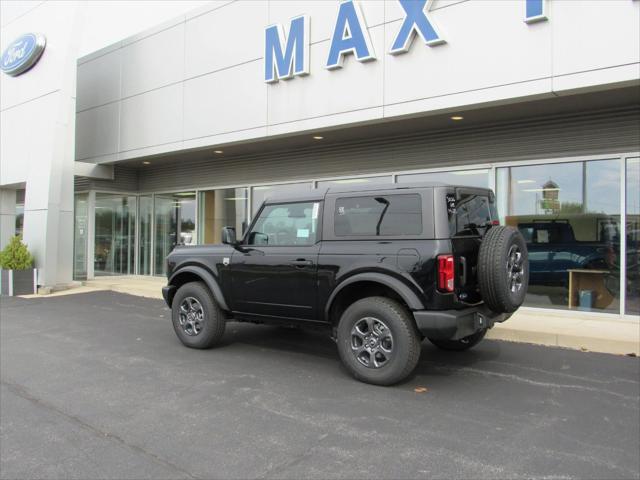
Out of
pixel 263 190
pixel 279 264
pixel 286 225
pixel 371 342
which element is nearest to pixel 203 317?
pixel 279 264

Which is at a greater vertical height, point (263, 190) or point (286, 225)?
point (263, 190)

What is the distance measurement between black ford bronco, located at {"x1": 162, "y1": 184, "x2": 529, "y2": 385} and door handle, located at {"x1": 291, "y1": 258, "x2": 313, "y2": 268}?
2cm

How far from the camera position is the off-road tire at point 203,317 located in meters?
6.39

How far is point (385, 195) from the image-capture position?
5281mm

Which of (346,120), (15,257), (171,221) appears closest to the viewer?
(346,120)

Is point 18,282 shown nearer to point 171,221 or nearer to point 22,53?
point 171,221

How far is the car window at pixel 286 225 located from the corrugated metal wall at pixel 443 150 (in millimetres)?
4701

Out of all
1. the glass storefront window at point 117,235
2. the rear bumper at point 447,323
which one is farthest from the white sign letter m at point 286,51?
the glass storefront window at point 117,235

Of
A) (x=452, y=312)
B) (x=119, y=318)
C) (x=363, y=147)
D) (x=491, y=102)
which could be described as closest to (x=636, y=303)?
(x=491, y=102)

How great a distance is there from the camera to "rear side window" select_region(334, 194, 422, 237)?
502 centimetres

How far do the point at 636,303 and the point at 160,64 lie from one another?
38.0 ft

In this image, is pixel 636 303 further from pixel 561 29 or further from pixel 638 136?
pixel 561 29

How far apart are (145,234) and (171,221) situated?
138 centimetres

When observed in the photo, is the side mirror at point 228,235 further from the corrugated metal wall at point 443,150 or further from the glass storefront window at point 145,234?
the glass storefront window at point 145,234
